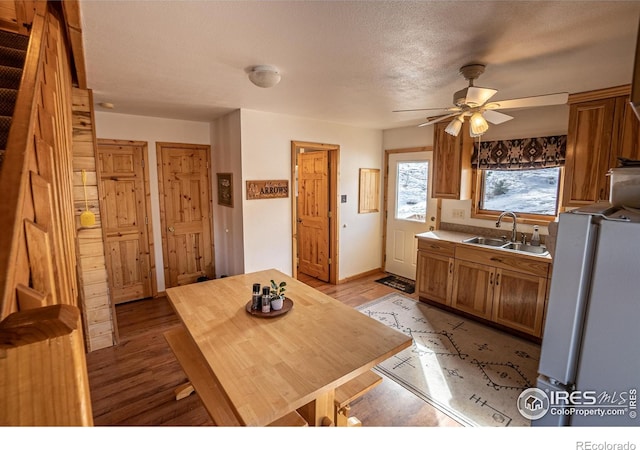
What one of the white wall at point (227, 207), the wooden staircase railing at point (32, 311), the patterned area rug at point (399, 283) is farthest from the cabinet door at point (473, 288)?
the wooden staircase railing at point (32, 311)

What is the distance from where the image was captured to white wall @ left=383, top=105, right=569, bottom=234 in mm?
3330

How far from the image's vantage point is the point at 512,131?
366 centimetres

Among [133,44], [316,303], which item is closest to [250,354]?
[316,303]

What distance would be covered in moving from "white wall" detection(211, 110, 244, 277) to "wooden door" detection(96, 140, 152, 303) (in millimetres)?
909

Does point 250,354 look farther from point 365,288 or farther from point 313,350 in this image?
point 365,288

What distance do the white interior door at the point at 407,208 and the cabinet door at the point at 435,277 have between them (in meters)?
0.80

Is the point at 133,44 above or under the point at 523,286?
above

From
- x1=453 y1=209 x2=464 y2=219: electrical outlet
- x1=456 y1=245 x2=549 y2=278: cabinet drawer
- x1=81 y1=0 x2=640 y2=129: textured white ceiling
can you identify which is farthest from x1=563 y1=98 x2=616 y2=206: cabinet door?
x1=453 y1=209 x2=464 y2=219: electrical outlet

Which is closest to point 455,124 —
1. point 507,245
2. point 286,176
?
point 507,245

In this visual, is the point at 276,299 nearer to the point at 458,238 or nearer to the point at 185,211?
the point at 458,238

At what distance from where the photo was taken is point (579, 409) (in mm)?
772

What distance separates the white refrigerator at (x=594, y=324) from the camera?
69 centimetres
